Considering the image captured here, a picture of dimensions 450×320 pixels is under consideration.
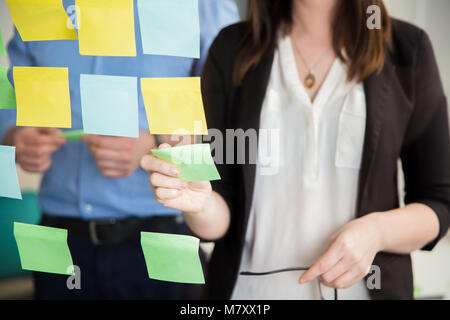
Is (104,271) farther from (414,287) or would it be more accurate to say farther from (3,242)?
(414,287)

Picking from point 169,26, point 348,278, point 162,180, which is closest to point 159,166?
point 162,180

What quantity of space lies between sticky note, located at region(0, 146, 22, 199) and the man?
182 mm

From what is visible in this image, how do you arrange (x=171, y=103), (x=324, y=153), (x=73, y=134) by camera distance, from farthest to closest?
(x=73, y=134) < (x=324, y=153) < (x=171, y=103)

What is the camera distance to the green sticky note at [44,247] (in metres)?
0.45

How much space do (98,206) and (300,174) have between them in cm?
39

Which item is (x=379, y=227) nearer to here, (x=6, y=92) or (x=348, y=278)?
(x=348, y=278)

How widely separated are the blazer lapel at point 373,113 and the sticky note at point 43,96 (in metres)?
0.33

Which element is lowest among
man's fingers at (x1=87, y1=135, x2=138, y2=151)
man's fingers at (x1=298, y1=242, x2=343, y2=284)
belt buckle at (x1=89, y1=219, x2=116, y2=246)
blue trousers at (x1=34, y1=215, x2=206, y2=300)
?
blue trousers at (x1=34, y1=215, x2=206, y2=300)

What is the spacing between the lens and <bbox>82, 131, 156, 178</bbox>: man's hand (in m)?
0.67

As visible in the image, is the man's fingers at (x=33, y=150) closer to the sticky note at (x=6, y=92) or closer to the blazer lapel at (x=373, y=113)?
the sticky note at (x=6, y=92)

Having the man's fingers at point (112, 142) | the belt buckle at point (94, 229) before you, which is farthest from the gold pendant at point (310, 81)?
the belt buckle at point (94, 229)

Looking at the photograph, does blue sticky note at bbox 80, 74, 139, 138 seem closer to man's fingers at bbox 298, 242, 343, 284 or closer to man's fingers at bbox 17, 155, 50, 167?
man's fingers at bbox 298, 242, 343, 284

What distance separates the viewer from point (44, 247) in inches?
17.8

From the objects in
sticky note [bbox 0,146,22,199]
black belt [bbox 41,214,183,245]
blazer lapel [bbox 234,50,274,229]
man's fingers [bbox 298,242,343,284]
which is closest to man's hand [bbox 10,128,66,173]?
black belt [bbox 41,214,183,245]
